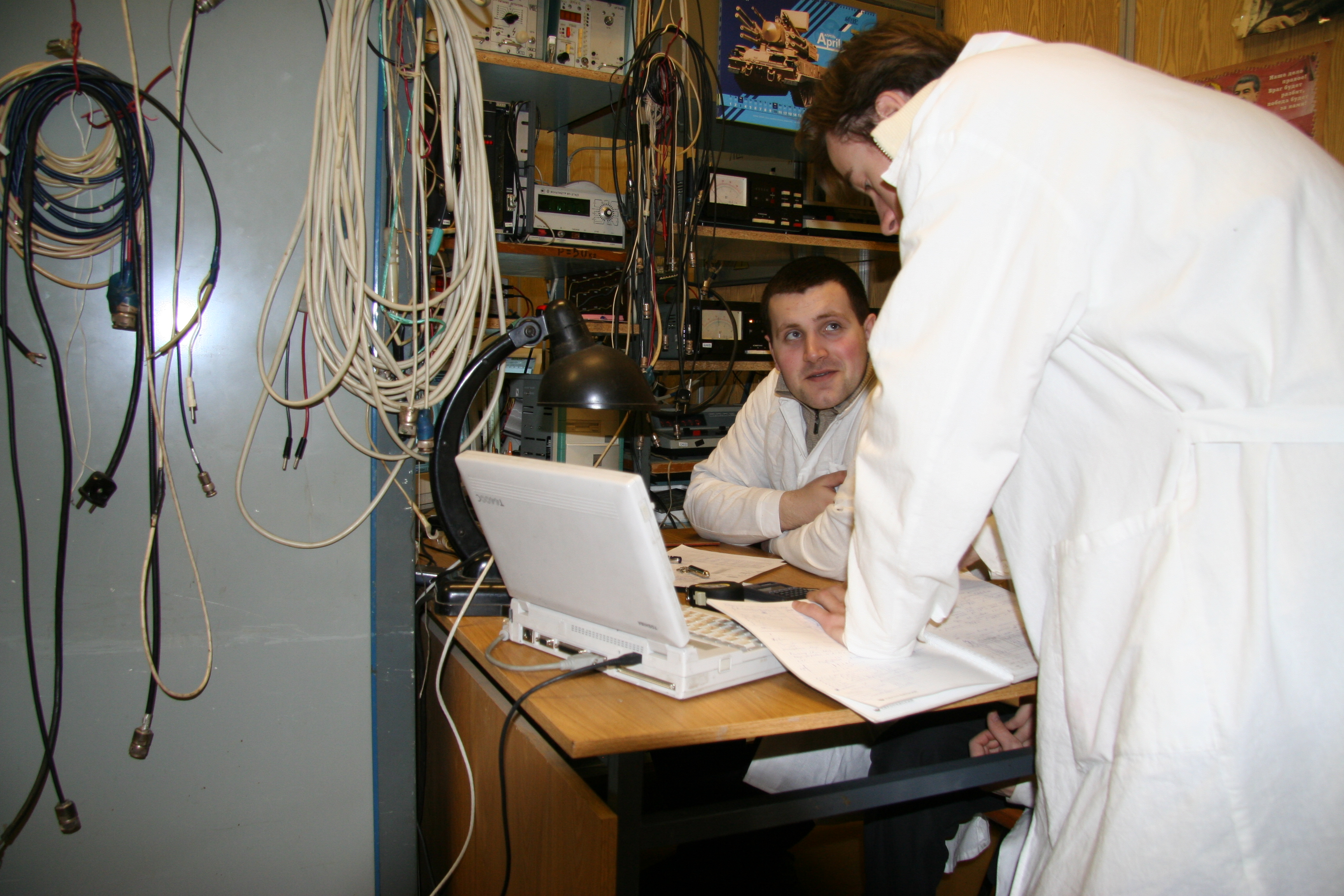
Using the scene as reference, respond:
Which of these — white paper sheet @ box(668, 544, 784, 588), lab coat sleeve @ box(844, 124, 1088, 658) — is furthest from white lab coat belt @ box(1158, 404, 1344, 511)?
white paper sheet @ box(668, 544, 784, 588)

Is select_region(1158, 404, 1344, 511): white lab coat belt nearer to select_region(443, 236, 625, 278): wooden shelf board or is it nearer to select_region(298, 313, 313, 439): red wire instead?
select_region(298, 313, 313, 439): red wire

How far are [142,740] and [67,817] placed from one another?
0.49ft

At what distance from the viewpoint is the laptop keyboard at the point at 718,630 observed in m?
0.98

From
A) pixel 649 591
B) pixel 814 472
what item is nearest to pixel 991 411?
pixel 649 591

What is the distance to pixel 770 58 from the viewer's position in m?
2.48

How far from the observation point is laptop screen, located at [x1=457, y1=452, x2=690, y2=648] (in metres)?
0.82

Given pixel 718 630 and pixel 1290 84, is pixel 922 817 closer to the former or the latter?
pixel 718 630

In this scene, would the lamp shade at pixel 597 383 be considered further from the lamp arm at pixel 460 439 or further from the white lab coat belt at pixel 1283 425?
the white lab coat belt at pixel 1283 425

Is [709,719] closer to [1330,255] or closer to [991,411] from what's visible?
[991,411]

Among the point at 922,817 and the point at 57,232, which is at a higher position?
the point at 57,232

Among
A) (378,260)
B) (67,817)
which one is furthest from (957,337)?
(67,817)

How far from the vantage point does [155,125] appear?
1.23 metres

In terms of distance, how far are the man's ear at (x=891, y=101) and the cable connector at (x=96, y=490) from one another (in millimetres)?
1287

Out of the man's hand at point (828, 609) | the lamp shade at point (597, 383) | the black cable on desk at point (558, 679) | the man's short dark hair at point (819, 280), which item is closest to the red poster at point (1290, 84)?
the man's short dark hair at point (819, 280)
